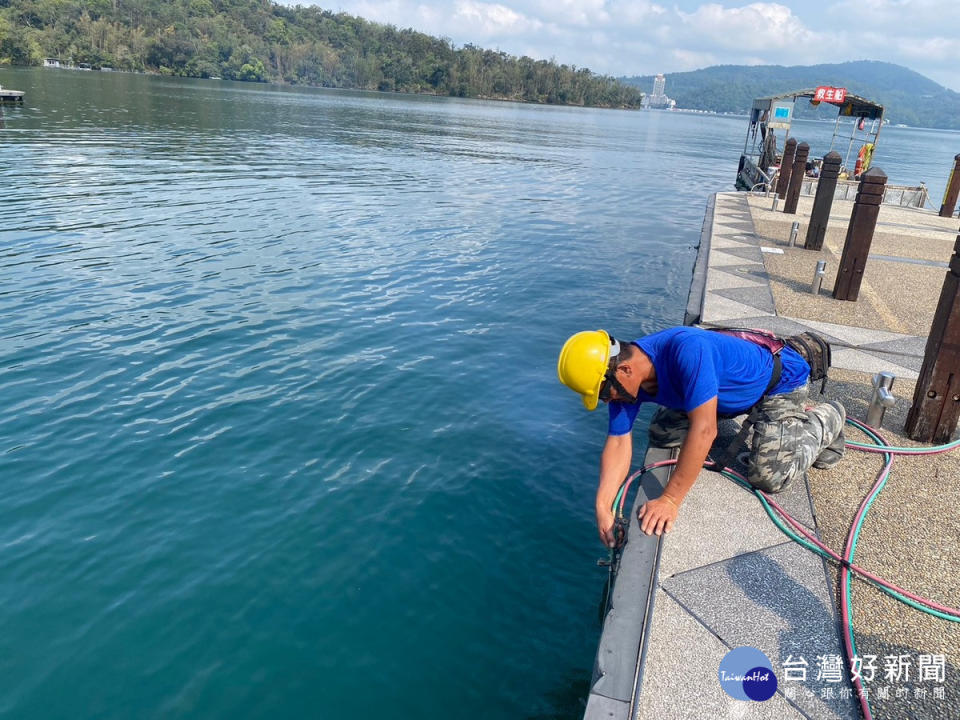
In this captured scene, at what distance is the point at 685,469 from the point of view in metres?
3.90

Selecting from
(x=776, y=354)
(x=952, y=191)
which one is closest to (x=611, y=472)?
(x=776, y=354)

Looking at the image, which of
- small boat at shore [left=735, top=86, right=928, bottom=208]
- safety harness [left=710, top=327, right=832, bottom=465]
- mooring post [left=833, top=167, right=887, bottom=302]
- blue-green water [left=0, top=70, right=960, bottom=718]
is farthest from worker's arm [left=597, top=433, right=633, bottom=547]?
small boat at shore [left=735, top=86, right=928, bottom=208]

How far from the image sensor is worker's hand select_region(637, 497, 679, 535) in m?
4.08

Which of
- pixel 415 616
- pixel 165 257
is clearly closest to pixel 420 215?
pixel 165 257

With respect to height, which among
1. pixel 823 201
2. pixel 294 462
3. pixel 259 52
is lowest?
pixel 294 462

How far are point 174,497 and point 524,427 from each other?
3909 mm

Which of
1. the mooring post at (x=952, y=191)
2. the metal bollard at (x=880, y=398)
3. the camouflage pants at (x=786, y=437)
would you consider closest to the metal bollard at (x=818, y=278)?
the metal bollard at (x=880, y=398)

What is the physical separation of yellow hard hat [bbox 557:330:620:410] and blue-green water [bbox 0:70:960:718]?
216 cm

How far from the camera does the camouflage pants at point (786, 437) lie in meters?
4.52

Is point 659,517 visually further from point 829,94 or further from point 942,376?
point 829,94

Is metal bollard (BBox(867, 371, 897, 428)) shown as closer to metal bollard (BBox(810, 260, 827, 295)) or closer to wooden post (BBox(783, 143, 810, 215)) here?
metal bollard (BBox(810, 260, 827, 295))

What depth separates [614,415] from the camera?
4.19 meters

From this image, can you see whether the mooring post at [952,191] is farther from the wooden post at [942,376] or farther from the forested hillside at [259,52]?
the forested hillside at [259,52]

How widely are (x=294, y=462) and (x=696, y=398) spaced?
4.55 meters
